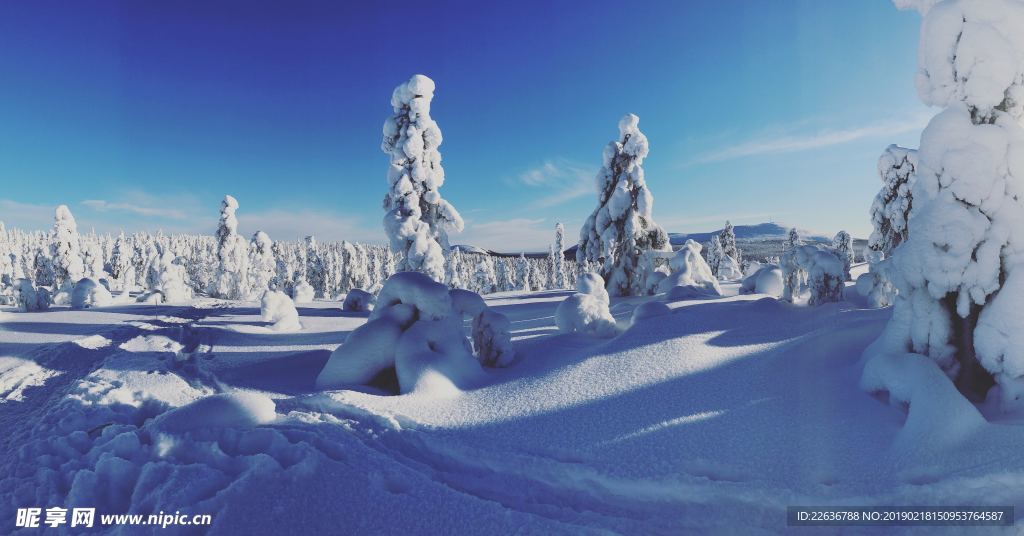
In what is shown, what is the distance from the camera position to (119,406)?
6000 mm

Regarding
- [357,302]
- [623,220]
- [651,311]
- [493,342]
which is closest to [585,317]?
[651,311]

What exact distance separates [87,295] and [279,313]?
48.7 feet

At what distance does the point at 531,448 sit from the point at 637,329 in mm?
4289

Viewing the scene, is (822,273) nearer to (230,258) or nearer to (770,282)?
(770,282)

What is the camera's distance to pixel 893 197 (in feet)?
70.2

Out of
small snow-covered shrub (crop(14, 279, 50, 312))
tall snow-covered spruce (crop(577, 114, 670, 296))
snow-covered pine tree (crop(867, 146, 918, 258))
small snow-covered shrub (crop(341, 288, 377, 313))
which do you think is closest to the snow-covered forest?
small snow-covered shrub (crop(341, 288, 377, 313))

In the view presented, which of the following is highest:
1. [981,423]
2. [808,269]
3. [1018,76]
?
[1018,76]

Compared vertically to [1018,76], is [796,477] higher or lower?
→ lower

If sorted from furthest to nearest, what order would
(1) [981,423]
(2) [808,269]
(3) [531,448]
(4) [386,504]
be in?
(2) [808,269] < (3) [531,448] < (1) [981,423] < (4) [386,504]

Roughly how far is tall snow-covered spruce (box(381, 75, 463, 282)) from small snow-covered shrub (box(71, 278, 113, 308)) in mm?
15382

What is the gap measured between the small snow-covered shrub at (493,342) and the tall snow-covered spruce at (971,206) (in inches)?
219

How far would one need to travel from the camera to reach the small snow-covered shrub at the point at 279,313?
1397cm

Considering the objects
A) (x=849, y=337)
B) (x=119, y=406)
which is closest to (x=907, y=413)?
(x=849, y=337)

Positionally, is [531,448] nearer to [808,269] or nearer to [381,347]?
[381,347]
